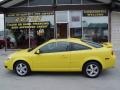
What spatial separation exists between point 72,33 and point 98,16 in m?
2.37

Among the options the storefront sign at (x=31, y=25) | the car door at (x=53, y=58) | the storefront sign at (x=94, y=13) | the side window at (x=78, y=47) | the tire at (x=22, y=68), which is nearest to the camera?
the car door at (x=53, y=58)

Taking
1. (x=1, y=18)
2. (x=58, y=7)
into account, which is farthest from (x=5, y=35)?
(x=58, y=7)

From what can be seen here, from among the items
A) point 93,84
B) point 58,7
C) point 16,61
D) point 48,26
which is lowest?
point 93,84

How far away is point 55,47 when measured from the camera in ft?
35.8

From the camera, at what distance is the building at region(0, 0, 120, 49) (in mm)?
20922

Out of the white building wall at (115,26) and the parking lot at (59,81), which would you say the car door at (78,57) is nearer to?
the parking lot at (59,81)

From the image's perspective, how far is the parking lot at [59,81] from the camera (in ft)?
29.7

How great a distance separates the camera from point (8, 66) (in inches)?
437

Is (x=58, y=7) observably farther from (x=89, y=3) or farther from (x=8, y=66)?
(x=8, y=66)

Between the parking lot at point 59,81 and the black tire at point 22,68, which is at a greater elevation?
the black tire at point 22,68

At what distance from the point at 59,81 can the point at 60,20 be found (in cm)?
1175

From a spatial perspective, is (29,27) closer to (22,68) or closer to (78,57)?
(22,68)

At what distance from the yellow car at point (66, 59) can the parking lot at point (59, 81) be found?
0.32 meters

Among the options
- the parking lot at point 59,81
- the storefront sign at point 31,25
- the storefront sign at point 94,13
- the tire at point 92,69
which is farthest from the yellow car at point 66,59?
the storefront sign at point 31,25
